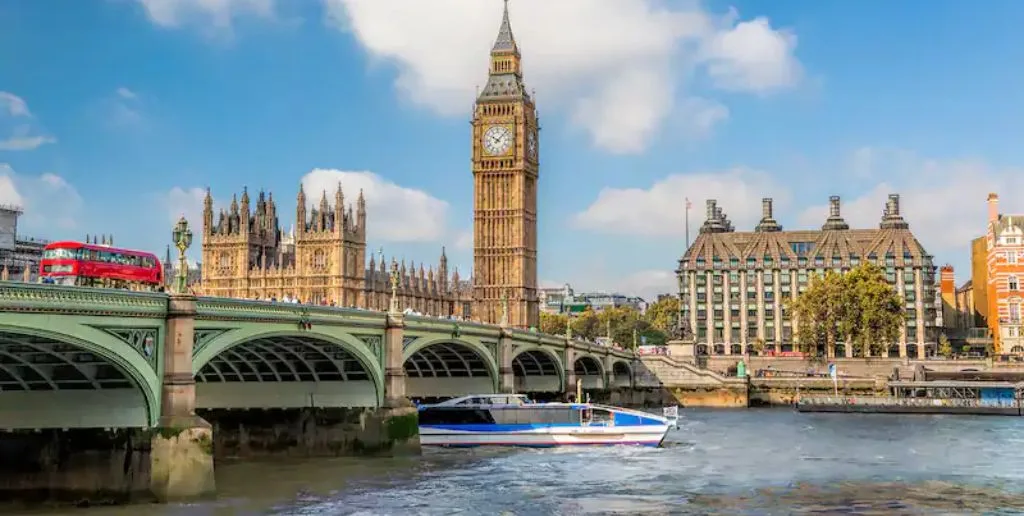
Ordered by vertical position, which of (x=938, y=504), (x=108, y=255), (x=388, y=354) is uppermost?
(x=108, y=255)

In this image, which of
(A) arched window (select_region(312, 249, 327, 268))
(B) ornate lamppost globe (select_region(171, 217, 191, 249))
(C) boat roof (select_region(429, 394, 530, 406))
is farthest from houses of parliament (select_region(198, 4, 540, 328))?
(B) ornate lamppost globe (select_region(171, 217, 191, 249))

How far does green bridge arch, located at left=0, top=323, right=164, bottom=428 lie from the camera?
90.9 feet

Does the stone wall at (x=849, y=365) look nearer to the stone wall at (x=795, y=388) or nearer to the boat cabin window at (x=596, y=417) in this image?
the stone wall at (x=795, y=388)

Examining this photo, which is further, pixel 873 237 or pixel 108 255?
pixel 873 237

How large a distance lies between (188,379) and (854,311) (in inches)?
3590

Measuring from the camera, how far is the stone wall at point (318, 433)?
156 ft

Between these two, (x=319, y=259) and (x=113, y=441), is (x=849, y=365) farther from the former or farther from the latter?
(x=113, y=441)

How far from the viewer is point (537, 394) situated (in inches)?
3206

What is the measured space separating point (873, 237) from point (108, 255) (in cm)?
10890

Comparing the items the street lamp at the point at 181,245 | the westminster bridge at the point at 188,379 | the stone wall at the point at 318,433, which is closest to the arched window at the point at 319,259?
the westminster bridge at the point at 188,379

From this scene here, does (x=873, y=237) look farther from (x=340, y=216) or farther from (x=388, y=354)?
(x=388, y=354)

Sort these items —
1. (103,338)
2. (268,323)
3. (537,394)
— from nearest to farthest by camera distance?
(103,338) → (268,323) → (537,394)

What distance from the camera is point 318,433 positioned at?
4822cm

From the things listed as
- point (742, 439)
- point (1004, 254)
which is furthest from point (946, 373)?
point (742, 439)
